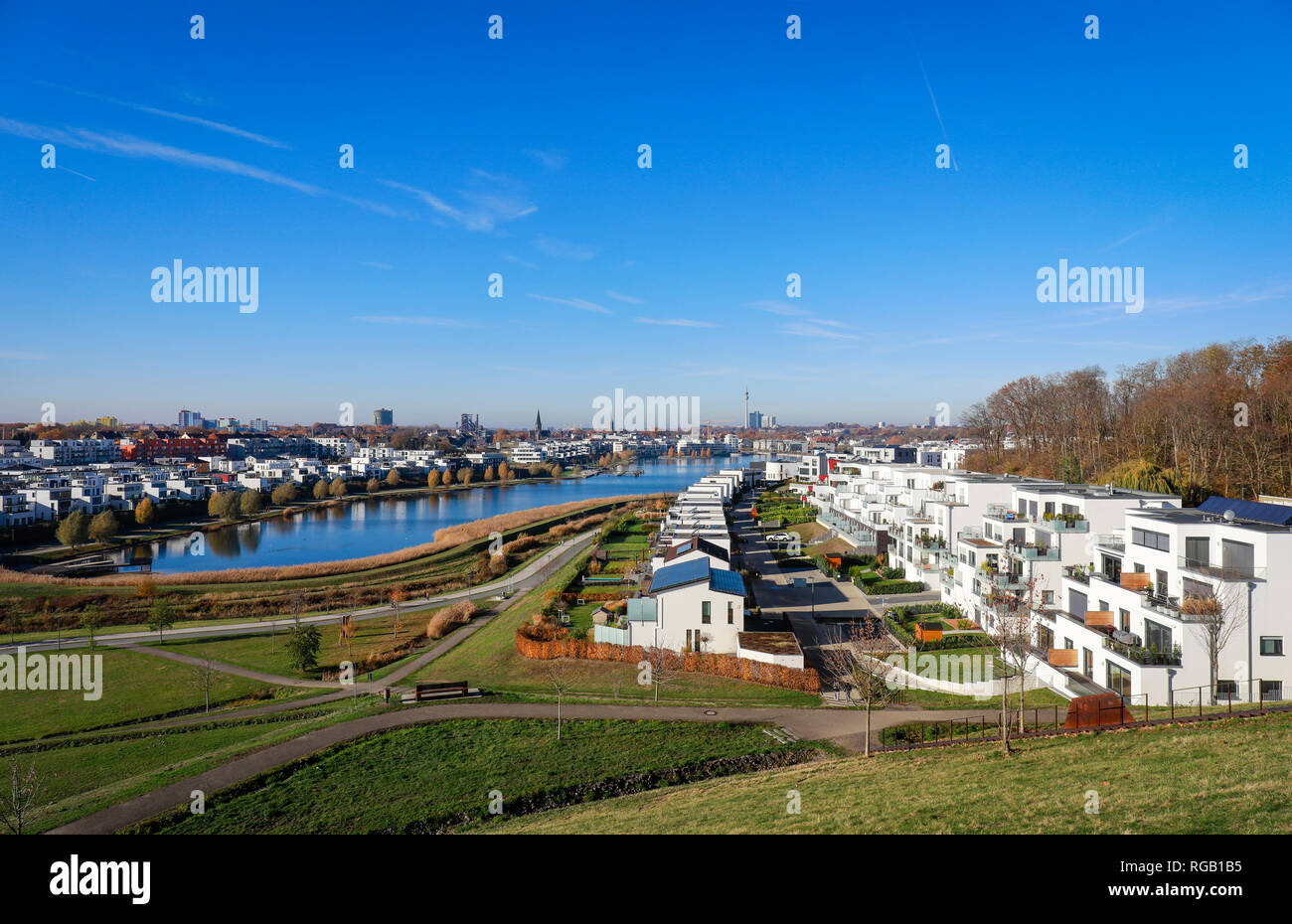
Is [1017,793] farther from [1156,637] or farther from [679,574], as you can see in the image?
[679,574]

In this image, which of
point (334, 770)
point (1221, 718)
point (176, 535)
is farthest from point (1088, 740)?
point (176, 535)

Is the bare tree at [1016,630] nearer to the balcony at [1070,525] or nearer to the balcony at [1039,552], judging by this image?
the balcony at [1039,552]

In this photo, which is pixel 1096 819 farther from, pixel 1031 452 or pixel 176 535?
pixel 176 535

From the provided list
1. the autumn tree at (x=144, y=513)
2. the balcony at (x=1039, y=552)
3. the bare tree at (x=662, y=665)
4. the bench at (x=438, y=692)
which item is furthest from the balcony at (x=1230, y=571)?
the autumn tree at (x=144, y=513)

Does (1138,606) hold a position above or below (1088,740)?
above

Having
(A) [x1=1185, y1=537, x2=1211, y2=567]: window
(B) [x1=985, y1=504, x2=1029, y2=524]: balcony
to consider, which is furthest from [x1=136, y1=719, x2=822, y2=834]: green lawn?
(B) [x1=985, y1=504, x2=1029, y2=524]: balcony
